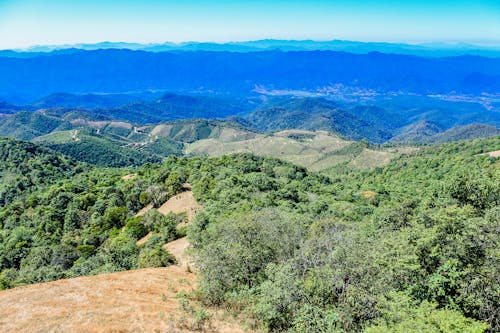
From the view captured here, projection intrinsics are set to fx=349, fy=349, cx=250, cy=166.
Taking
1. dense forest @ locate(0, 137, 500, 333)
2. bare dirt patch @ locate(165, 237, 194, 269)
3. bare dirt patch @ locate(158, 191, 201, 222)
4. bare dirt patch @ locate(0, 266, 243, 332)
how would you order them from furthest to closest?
bare dirt patch @ locate(158, 191, 201, 222)
bare dirt patch @ locate(165, 237, 194, 269)
bare dirt patch @ locate(0, 266, 243, 332)
dense forest @ locate(0, 137, 500, 333)

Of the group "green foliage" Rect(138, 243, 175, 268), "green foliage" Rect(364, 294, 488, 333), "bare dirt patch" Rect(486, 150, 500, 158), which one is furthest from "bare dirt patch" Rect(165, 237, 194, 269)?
"bare dirt patch" Rect(486, 150, 500, 158)

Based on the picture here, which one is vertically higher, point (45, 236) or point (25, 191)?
point (45, 236)

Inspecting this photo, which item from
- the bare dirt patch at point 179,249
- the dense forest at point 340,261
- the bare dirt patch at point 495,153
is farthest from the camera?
the bare dirt patch at point 495,153

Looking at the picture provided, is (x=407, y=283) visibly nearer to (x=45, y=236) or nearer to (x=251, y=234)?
(x=251, y=234)

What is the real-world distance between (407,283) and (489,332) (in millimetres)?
5132

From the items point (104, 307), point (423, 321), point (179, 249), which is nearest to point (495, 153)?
point (179, 249)

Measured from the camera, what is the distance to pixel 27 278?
186 feet

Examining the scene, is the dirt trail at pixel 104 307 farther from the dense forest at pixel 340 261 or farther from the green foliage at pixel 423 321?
the green foliage at pixel 423 321

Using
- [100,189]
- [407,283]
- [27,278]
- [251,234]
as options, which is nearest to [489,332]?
[407,283]

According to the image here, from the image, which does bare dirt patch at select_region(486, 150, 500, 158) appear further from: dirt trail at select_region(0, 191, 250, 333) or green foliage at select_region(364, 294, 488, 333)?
green foliage at select_region(364, 294, 488, 333)

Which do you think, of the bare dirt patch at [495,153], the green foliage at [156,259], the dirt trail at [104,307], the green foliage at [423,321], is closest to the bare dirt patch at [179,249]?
the green foliage at [156,259]

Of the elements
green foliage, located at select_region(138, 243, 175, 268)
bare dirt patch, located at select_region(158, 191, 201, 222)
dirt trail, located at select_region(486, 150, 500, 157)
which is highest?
green foliage, located at select_region(138, 243, 175, 268)

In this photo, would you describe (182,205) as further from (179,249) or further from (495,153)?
(495,153)

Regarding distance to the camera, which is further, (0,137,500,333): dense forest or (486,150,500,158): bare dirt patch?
(486,150,500,158): bare dirt patch
